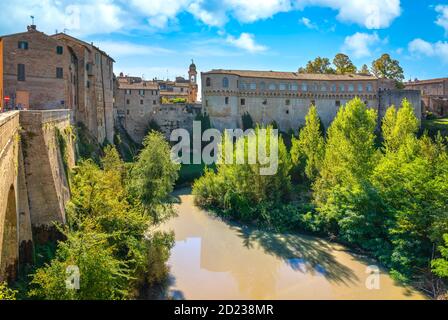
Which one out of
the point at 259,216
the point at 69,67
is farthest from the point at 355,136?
the point at 69,67

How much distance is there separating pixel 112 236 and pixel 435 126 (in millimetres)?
55244

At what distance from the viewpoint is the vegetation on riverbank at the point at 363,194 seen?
69.1 feet

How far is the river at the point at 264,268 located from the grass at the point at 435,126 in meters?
38.1

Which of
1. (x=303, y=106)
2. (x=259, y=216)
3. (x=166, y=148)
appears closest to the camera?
(x=166, y=148)

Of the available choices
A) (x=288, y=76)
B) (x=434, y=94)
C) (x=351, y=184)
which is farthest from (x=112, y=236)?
(x=434, y=94)

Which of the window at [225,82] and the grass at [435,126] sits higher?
the window at [225,82]

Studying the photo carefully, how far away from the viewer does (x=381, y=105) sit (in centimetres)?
6091

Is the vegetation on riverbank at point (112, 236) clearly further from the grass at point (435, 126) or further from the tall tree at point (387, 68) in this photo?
the tall tree at point (387, 68)

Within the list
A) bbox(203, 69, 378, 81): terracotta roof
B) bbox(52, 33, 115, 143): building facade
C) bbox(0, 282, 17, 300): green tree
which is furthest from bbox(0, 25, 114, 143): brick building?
bbox(203, 69, 378, 81): terracotta roof

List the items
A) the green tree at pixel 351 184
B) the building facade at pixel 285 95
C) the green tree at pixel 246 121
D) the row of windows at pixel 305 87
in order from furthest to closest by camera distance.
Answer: the row of windows at pixel 305 87 < the green tree at pixel 246 121 < the building facade at pixel 285 95 < the green tree at pixel 351 184

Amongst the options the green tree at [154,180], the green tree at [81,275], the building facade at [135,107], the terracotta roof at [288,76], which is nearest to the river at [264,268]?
the green tree at [154,180]

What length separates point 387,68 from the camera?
235 feet

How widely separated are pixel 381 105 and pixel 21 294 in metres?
59.6

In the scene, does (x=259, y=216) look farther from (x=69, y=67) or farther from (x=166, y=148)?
(x=69, y=67)
